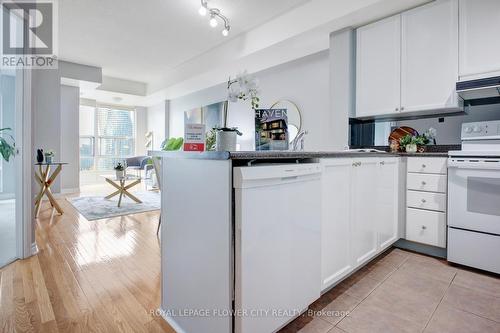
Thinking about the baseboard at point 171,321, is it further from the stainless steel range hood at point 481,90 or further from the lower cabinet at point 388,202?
the stainless steel range hood at point 481,90

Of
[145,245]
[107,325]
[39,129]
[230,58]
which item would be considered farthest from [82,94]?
[107,325]

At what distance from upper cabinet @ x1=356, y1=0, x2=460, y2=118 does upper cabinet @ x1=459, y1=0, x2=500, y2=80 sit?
0.06 m

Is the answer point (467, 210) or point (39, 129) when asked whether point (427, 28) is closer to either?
point (467, 210)

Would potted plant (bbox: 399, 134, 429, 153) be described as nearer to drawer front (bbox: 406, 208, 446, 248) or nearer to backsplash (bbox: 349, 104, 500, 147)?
backsplash (bbox: 349, 104, 500, 147)

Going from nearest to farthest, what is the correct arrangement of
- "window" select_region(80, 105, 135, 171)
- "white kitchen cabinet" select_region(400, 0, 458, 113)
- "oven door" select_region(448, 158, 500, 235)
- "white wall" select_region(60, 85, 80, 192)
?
"oven door" select_region(448, 158, 500, 235) < "white kitchen cabinet" select_region(400, 0, 458, 113) < "white wall" select_region(60, 85, 80, 192) < "window" select_region(80, 105, 135, 171)

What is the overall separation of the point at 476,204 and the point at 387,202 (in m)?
0.62

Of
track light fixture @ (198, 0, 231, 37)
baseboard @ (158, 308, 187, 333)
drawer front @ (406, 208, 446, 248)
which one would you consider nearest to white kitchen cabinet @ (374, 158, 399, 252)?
drawer front @ (406, 208, 446, 248)

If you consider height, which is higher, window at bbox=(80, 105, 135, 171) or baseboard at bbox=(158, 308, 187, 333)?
window at bbox=(80, 105, 135, 171)

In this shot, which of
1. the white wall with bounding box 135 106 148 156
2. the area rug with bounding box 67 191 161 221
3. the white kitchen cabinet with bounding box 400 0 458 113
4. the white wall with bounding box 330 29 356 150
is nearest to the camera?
the white kitchen cabinet with bounding box 400 0 458 113

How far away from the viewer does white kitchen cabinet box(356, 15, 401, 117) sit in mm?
2736

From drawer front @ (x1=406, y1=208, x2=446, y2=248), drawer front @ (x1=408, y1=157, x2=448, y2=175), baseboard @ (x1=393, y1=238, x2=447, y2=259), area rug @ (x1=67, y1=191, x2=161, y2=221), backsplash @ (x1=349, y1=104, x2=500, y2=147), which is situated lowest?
baseboard @ (x1=393, y1=238, x2=447, y2=259)

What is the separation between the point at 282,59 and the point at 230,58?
87 cm

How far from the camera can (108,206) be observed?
4.30 m

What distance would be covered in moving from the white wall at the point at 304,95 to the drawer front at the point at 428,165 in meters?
1.00
